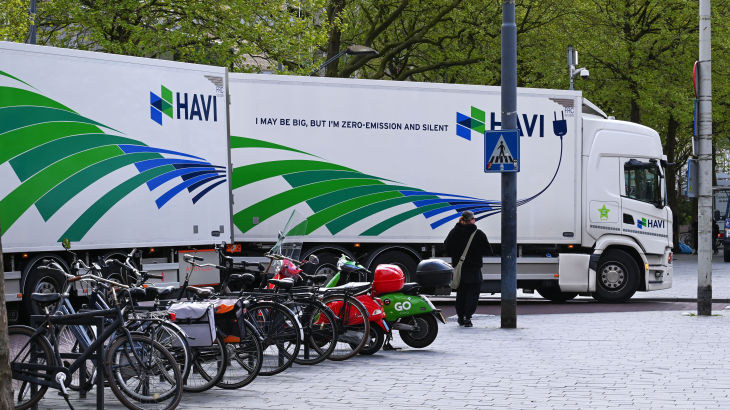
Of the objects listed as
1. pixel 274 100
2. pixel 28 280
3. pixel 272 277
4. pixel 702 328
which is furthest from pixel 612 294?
pixel 28 280

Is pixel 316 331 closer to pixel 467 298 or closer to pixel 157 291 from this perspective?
pixel 157 291

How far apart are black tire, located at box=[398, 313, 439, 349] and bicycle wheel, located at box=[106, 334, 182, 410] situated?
3.97 meters

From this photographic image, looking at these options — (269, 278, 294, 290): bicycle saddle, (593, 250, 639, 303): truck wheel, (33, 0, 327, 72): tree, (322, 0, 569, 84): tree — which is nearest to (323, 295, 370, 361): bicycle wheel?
(269, 278, 294, 290): bicycle saddle

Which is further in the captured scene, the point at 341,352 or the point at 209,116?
the point at 209,116

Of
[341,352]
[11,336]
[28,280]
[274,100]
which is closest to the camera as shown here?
[11,336]

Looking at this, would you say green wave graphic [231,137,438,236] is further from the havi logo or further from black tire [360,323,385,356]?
black tire [360,323,385,356]

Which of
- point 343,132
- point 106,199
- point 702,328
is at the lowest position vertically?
point 702,328

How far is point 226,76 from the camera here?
533 inches

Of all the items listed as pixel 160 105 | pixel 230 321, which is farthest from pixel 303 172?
pixel 230 321

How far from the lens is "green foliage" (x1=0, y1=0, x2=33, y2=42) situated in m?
20.5

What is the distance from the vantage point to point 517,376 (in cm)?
819

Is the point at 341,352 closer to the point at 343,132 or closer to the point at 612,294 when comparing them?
the point at 343,132

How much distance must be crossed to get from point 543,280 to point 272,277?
6.79 m

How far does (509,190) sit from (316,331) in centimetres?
416
